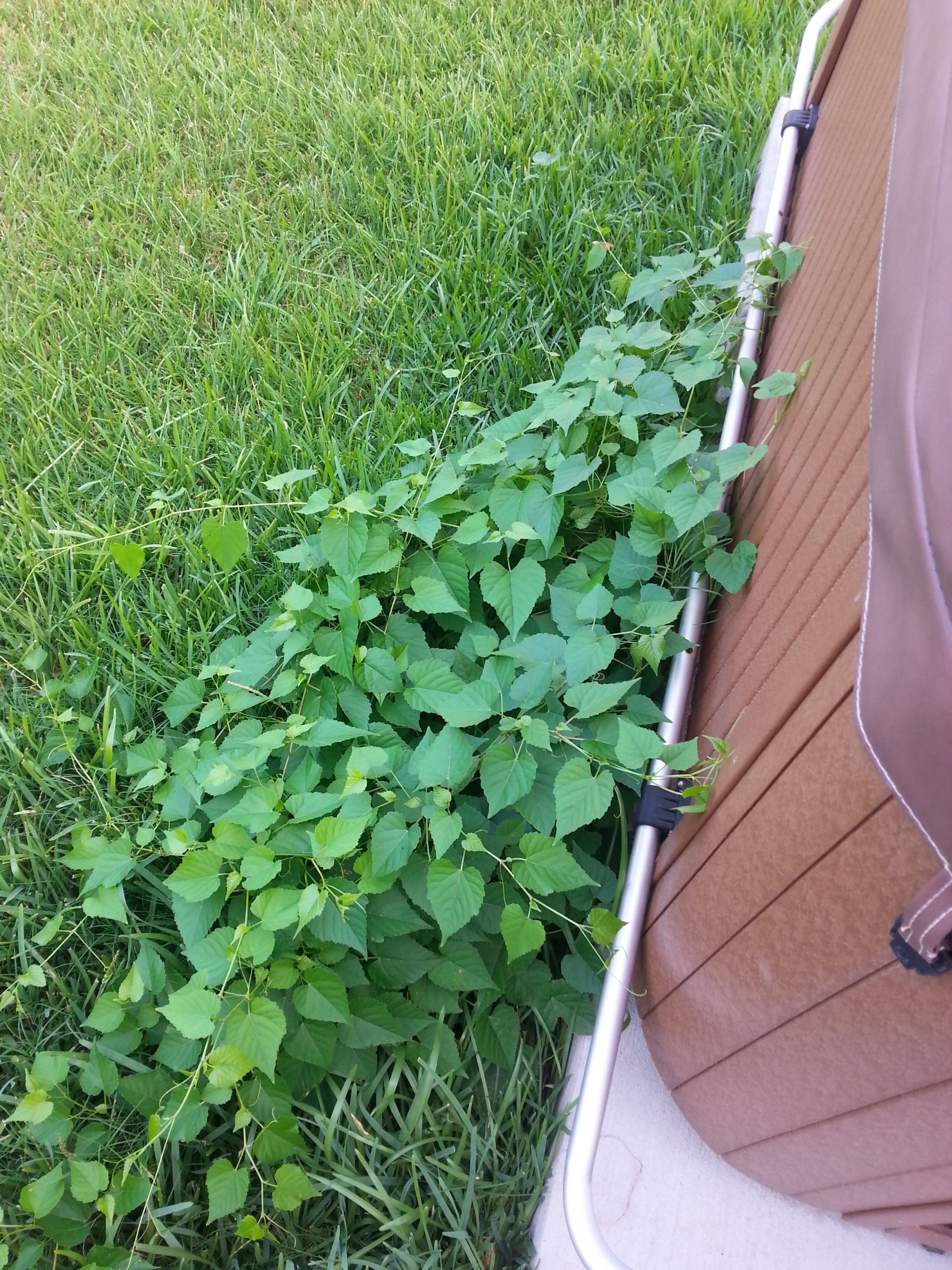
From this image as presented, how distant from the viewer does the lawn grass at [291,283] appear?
4.75 ft

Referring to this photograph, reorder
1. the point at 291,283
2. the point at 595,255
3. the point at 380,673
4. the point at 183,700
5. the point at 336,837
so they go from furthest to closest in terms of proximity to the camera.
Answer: the point at 291,283
the point at 595,255
the point at 183,700
the point at 380,673
the point at 336,837

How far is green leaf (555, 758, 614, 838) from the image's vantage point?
47.7 inches

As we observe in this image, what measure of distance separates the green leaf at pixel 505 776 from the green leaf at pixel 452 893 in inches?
4.5

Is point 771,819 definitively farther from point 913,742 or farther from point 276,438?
point 276,438

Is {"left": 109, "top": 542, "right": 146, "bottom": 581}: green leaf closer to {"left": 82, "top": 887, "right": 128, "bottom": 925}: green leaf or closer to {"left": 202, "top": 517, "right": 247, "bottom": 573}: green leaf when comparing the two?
{"left": 202, "top": 517, "right": 247, "bottom": 573}: green leaf

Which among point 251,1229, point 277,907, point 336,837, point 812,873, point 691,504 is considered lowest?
point 251,1229

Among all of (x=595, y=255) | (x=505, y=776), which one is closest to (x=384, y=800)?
(x=505, y=776)

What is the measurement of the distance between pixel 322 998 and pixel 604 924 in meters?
0.46

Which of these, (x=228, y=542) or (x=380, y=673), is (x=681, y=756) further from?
(x=228, y=542)

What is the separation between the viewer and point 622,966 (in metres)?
1.28

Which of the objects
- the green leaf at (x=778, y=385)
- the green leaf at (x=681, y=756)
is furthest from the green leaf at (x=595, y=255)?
the green leaf at (x=681, y=756)

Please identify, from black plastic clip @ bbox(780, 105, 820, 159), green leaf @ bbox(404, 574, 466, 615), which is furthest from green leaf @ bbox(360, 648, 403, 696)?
black plastic clip @ bbox(780, 105, 820, 159)

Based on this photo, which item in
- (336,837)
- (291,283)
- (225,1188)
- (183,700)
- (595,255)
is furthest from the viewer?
(291,283)

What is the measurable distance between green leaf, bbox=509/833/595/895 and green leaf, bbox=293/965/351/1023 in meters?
0.33
